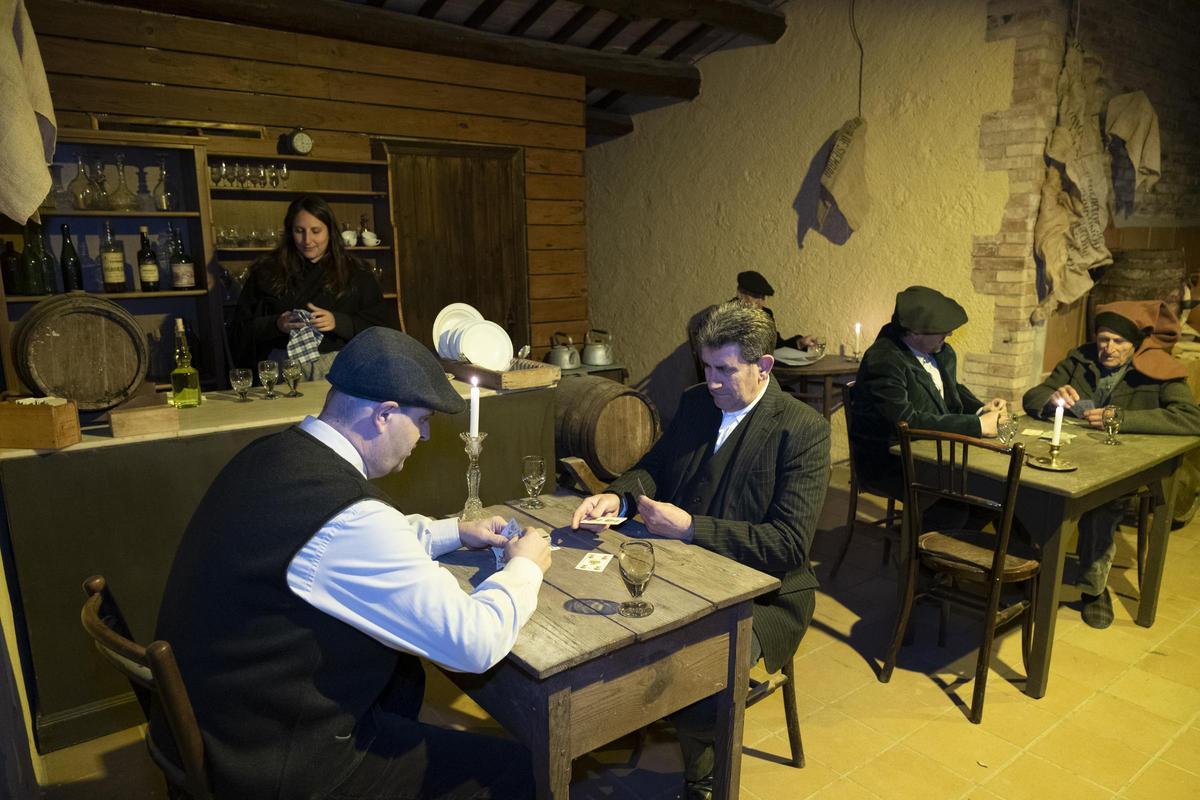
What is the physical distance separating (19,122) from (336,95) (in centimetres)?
392

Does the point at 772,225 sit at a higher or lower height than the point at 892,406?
higher

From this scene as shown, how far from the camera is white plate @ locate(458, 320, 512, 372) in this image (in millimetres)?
3781

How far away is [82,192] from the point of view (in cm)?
469

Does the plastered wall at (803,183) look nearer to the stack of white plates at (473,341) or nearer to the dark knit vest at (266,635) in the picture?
the stack of white plates at (473,341)

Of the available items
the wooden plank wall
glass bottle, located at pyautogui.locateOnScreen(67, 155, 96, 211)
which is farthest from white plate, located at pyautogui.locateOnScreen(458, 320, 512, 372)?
the wooden plank wall

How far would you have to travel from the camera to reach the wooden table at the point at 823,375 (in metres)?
6.06

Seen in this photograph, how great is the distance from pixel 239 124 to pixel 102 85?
83 centimetres

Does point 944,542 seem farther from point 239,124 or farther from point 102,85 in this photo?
point 102,85

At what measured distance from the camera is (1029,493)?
320cm

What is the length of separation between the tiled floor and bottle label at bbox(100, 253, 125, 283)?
9.34 ft

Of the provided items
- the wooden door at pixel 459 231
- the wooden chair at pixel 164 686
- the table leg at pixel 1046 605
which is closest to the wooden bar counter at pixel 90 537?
the wooden chair at pixel 164 686

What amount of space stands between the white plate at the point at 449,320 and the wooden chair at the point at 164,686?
235 cm

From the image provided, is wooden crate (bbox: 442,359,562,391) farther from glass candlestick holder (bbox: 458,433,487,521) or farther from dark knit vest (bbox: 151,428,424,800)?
dark knit vest (bbox: 151,428,424,800)

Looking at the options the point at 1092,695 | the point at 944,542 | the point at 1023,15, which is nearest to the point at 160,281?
the point at 944,542
